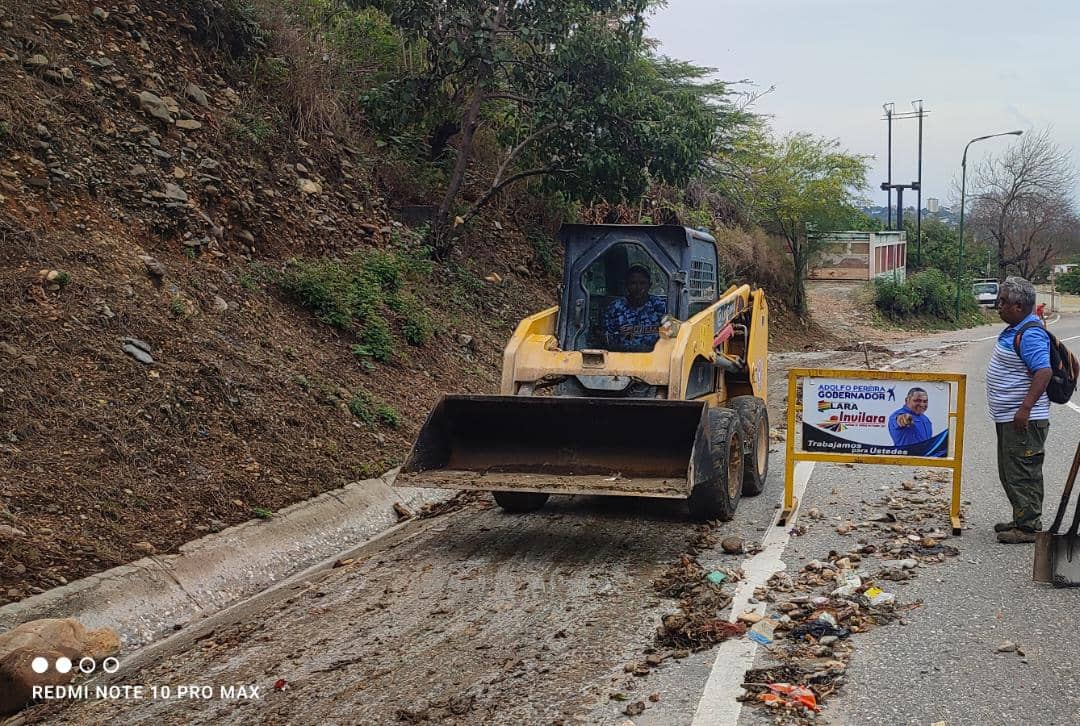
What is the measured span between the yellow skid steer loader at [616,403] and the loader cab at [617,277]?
0.01 m

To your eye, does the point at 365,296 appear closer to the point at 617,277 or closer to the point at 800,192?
the point at 617,277

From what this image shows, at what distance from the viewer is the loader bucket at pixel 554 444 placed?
753 cm

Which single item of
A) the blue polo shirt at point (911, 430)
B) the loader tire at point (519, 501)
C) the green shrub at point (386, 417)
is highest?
the blue polo shirt at point (911, 430)

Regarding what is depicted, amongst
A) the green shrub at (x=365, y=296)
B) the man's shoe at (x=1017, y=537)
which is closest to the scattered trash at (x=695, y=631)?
the man's shoe at (x=1017, y=537)

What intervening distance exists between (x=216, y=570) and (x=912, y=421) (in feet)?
17.5

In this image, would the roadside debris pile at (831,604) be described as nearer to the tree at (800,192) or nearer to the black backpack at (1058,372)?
the black backpack at (1058,372)

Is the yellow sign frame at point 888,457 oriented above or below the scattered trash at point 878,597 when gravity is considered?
above

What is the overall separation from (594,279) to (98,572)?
4.76 m

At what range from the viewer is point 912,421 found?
7.97 metres

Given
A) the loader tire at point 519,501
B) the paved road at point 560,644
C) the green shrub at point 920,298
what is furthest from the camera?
the green shrub at point 920,298

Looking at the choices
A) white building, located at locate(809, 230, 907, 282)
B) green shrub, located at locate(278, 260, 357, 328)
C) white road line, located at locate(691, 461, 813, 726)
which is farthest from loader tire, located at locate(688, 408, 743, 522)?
white building, located at locate(809, 230, 907, 282)

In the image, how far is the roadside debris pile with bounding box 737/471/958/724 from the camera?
4648 millimetres

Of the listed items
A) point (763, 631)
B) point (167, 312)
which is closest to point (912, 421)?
point (763, 631)

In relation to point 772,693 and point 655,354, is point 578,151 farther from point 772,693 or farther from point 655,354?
point 772,693
